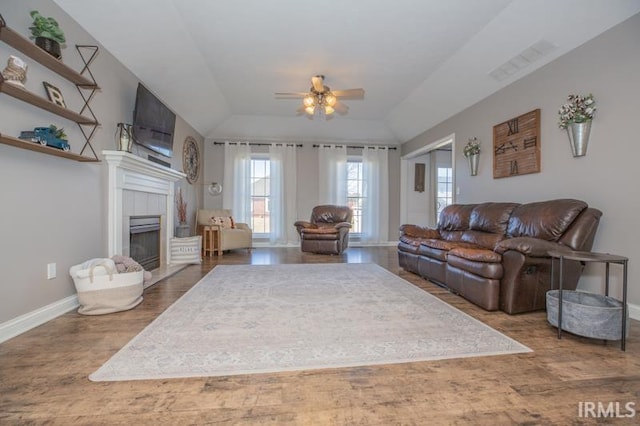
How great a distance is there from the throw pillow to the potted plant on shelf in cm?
58

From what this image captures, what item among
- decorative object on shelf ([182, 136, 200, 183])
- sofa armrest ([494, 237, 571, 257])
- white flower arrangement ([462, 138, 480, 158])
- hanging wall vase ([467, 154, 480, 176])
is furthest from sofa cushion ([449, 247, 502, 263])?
decorative object on shelf ([182, 136, 200, 183])

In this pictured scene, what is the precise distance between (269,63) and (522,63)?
3.21m

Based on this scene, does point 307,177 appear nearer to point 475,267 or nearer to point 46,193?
point 475,267

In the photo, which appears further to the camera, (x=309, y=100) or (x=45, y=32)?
(x=309, y=100)

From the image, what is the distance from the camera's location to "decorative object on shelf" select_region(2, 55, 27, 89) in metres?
1.77

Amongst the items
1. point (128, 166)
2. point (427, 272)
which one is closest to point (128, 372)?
point (128, 166)

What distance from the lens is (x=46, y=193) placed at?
87.0 inches

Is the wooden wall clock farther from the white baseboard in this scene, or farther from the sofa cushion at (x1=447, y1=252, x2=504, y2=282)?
the white baseboard

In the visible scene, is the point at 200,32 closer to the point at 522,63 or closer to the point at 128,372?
the point at 128,372

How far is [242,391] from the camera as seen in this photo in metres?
1.36

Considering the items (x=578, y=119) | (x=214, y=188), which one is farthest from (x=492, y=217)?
(x=214, y=188)

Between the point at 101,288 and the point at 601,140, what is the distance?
14.9 feet

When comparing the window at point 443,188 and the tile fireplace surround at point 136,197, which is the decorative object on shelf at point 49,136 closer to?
the tile fireplace surround at point 136,197

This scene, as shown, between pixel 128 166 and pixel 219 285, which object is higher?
pixel 128 166
